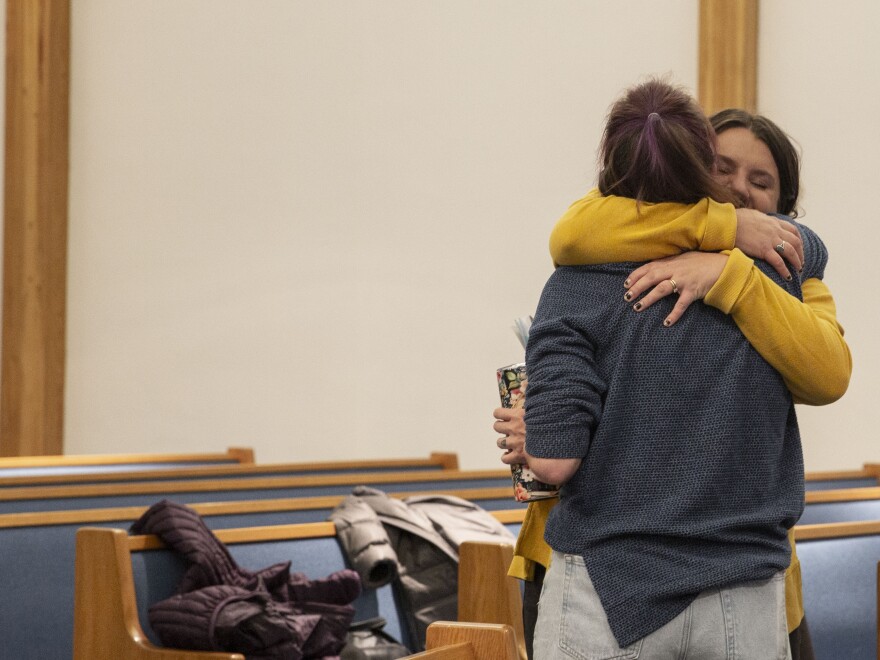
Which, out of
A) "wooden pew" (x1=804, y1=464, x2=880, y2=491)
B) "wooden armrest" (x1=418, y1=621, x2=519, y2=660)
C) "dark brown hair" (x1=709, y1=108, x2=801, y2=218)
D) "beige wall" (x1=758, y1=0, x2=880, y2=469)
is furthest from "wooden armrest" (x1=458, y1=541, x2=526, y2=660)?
"beige wall" (x1=758, y1=0, x2=880, y2=469)

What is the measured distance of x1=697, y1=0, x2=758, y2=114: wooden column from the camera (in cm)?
568

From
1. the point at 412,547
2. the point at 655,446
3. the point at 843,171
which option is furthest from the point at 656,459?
the point at 843,171

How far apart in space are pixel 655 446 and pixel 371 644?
156 cm

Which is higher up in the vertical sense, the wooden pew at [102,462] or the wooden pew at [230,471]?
the wooden pew at [230,471]

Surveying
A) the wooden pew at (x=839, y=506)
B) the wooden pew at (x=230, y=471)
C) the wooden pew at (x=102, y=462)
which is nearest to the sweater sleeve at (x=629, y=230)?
the wooden pew at (x=839, y=506)

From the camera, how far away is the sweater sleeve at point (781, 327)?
136cm

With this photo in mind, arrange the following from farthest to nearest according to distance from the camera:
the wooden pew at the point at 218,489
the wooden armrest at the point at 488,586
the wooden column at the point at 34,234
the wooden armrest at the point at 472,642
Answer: the wooden column at the point at 34,234
the wooden pew at the point at 218,489
the wooden armrest at the point at 488,586
the wooden armrest at the point at 472,642

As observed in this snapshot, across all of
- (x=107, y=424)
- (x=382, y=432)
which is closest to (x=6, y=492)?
(x=382, y=432)

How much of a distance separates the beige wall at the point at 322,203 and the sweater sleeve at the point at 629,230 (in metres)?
4.76

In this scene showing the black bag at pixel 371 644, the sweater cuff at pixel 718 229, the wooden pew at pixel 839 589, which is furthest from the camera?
the wooden pew at pixel 839 589

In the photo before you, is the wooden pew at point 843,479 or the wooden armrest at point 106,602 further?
the wooden pew at point 843,479

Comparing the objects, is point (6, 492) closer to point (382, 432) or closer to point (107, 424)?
point (382, 432)

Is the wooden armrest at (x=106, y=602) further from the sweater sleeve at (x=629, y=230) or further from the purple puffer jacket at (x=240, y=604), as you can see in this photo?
the sweater sleeve at (x=629, y=230)

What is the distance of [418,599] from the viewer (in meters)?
2.93
